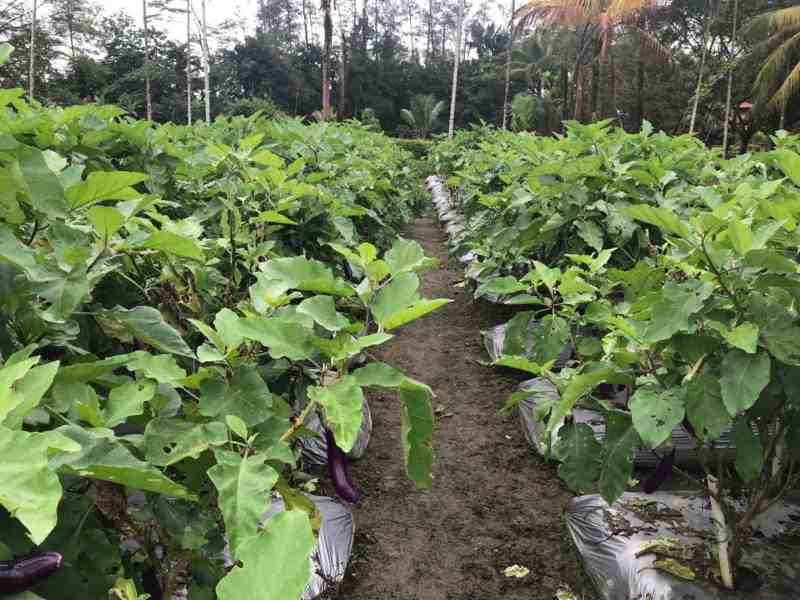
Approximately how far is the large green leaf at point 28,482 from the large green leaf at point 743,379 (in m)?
1.43

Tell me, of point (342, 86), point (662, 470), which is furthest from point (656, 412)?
point (342, 86)

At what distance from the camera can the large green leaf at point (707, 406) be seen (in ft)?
5.37

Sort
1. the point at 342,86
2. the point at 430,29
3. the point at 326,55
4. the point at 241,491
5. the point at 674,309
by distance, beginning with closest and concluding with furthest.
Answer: the point at 241,491 < the point at 674,309 < the point at 326,55 < the point at 342,86 < the point at 430,29

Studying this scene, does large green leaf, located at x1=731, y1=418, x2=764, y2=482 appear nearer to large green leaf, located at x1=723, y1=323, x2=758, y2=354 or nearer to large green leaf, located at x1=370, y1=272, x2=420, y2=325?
large green leaf, located at x1=723, y1=323, x2=758, y2=354

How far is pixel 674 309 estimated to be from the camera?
161cm

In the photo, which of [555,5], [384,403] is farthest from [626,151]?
[555,5]

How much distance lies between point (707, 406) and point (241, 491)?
1239 millimetres

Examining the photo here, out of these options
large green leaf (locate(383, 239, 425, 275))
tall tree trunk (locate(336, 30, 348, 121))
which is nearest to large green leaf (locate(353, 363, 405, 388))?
large green leaf (locate(383, 239, 425, 275))

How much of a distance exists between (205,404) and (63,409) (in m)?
0.21

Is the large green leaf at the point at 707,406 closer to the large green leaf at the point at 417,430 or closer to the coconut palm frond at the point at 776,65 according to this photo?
the large green leaf at the point at 417,430

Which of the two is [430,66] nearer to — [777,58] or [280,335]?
[777,58]

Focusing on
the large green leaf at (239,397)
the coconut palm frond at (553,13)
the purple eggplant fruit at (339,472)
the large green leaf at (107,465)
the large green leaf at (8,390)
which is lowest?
the purple eggplant fruit at (339,472)

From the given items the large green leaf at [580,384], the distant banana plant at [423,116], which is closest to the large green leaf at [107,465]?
the large green leaf at [580,384]

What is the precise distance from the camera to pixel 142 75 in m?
37.4
